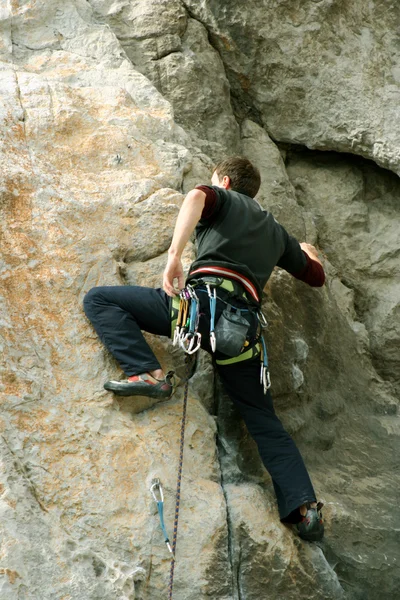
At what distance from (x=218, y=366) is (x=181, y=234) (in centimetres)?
87

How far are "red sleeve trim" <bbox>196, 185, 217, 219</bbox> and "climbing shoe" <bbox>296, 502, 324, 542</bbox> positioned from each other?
5.98 ft

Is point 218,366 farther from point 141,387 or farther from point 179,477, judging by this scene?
point 179,477

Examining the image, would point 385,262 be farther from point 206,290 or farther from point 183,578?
point 183,578

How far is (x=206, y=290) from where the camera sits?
460 centimetres

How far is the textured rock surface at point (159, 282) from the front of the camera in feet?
13.8

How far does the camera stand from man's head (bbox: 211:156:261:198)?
197 inches

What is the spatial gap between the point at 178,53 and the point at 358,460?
12.9 ft

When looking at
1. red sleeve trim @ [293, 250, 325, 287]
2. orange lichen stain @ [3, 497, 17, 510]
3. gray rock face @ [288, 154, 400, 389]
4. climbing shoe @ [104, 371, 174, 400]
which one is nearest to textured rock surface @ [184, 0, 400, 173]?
gray rock face @ [288, 154, 400, 389]

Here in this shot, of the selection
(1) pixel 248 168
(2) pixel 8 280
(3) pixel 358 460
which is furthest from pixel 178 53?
(3) pixel 358 460

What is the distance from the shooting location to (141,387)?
175 inches

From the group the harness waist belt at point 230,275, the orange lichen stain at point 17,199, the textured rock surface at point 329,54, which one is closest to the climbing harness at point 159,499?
the harness waist belt at point 230,275

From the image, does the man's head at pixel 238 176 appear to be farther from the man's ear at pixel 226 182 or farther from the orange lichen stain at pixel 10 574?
the orange lichen stain at pixel 10 574

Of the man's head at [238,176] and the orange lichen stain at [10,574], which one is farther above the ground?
the man's head at [238,176]

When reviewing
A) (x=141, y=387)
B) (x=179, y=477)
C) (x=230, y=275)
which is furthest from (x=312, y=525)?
(x=230, y=275)
